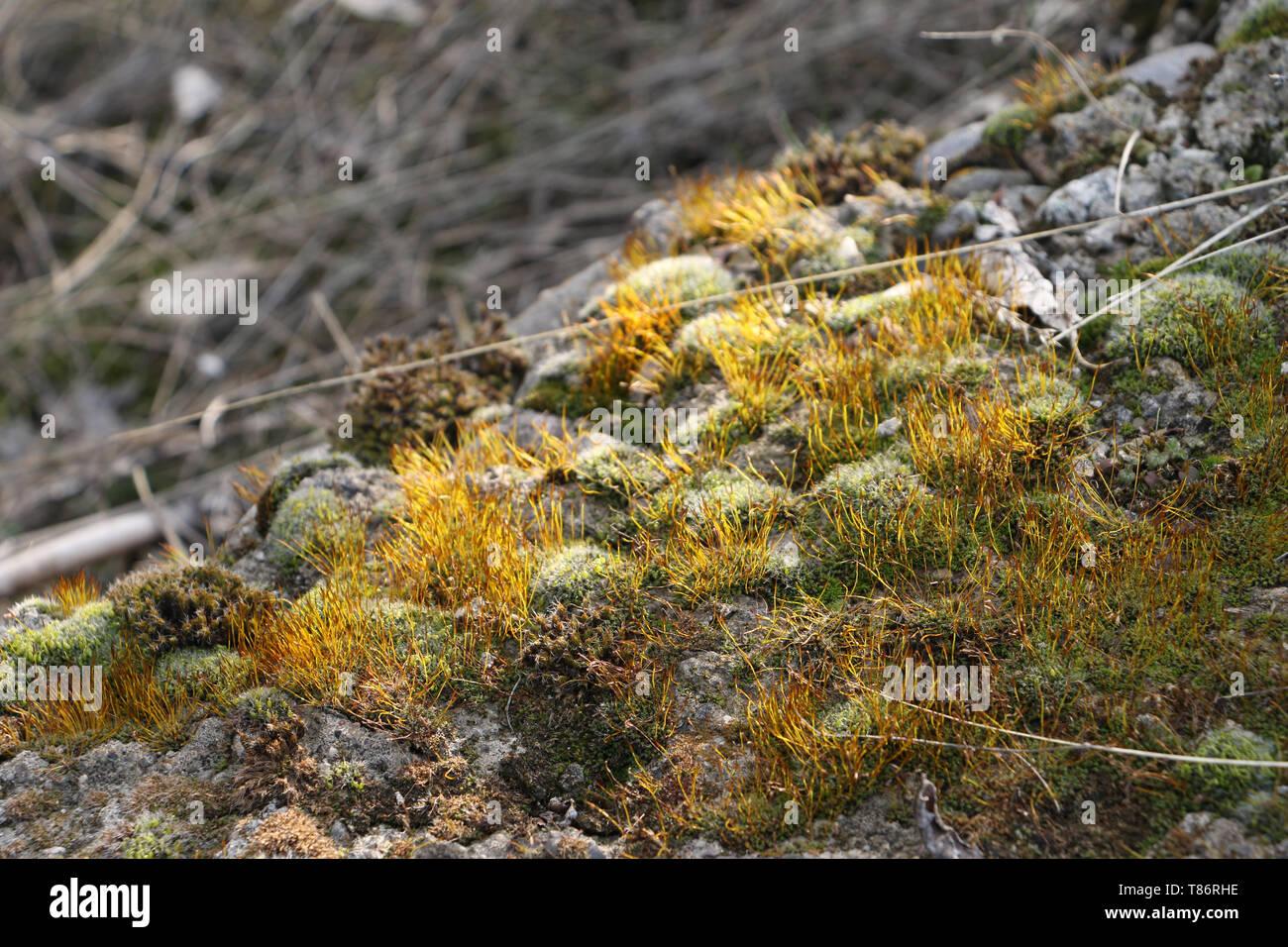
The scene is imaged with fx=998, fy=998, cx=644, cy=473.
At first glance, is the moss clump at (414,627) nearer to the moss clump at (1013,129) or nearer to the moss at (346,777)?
the moss at (346,777)

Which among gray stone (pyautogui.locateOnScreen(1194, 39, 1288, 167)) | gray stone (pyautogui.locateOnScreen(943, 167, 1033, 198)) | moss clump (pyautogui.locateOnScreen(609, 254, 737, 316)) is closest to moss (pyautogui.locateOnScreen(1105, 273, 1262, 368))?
gray stone (pyautogui.locateOnScreen(1194, 39, 1288, 167))

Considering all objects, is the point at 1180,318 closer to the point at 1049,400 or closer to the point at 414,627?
the point at 1049,400

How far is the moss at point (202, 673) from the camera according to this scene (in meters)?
4.83

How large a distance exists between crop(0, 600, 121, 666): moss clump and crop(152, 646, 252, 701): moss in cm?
36

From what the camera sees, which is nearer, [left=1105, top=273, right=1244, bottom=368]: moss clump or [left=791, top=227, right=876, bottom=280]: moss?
[left=1105, top=273, right=1244, bottom=368]: moss clump

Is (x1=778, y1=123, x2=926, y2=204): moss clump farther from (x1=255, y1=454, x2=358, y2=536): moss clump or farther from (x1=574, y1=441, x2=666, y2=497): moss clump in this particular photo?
(x1=255, y1=454, x2=358, y2=536): moss clump

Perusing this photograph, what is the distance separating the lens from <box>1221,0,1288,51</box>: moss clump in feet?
21.5

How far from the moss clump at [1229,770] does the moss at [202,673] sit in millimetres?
4181

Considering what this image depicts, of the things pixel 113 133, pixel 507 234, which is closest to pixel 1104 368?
pixel 507 234

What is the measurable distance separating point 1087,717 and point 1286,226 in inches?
120

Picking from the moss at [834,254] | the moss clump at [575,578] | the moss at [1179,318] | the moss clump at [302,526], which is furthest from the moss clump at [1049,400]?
the moss clump at [302,526]

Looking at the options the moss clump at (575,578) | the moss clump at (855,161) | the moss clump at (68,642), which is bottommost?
the moss clump at (68,642)

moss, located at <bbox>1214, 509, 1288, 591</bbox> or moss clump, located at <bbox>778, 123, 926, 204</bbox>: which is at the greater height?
moss clump, located at <bbox>778, 123, 926, 204</bbox>
